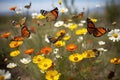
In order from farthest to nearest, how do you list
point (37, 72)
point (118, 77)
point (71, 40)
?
point (71, 40) → point (118, 77) → point (37, 72)

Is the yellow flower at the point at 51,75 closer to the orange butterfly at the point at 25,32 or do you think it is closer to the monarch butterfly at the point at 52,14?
the orange butterfly at the point at 25,32

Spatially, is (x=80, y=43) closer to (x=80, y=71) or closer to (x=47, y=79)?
(x=80, y=71)

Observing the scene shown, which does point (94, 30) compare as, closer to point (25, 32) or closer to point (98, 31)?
point (98, 31)

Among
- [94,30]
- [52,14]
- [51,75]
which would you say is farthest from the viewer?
[52,14]

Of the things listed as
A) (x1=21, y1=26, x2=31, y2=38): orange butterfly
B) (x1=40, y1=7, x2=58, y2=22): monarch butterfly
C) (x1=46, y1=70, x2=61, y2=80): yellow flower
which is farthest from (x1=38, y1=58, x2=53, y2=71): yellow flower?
(x1=40, y1=7, x2=58, y2=22): monarch butterfly

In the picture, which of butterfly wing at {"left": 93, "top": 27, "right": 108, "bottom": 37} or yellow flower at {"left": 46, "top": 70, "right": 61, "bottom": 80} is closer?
yellow flower at {"left": 46, "top": 70, "right": 61, "bottom": 80}

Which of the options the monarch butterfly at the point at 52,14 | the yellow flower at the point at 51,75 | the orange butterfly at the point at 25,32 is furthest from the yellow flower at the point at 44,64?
the monarch butterfly at the point at 52,14

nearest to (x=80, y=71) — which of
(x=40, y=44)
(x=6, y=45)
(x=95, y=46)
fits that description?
(x=40, y=44)

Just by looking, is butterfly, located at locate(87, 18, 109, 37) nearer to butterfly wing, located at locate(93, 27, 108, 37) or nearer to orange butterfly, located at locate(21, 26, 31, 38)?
butterfly wing, located at locate(93, 27, 108, 37)

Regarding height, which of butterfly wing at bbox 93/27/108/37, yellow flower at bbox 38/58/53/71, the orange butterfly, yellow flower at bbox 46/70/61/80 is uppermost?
the orange butterfly

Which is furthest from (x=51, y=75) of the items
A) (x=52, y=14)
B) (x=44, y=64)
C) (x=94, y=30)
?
(x=52, y=14)

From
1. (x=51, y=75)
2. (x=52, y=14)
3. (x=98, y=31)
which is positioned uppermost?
(x=52, y=14)
